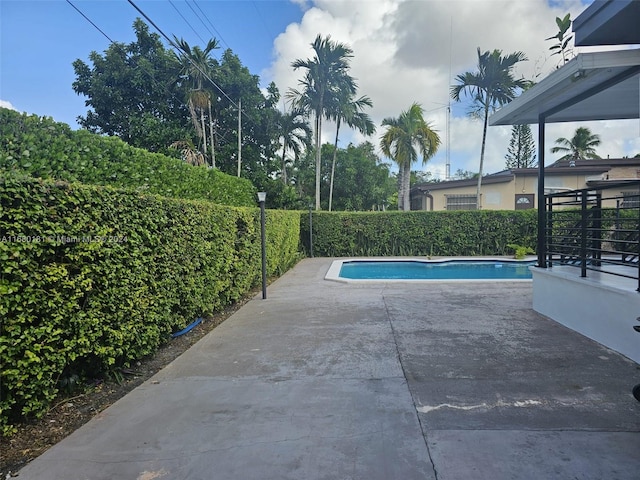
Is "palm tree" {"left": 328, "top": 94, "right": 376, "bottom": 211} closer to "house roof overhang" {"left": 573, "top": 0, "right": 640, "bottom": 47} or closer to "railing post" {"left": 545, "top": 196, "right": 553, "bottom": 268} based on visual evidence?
"railing post" {"left": 545, "top": 196, "right": 553, "bottom": 268}

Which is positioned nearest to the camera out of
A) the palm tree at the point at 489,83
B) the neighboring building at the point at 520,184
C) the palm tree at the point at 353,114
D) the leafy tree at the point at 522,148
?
the neighboring building at the point at 520,184

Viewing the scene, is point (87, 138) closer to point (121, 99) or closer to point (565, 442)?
point (565, 442)

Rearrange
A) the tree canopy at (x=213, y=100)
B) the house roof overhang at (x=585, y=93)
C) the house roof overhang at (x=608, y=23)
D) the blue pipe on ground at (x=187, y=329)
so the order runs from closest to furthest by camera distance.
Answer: the house roof overhang at (x=608, y=23), the house roof overhang at (x=585, y=93), the blue pipe on ground at (x=187, y=329), the tree canopy at (x=213, y=100)

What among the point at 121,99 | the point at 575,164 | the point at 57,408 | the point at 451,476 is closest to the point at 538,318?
the point at 451,476

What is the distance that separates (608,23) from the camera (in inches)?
125

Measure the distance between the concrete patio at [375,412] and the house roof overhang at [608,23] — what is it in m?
3.10

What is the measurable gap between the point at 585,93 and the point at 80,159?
7.21 metres

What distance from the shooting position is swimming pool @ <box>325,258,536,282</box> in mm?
12594

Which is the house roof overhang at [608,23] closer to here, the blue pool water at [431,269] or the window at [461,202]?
the blue pool water at [431,269]

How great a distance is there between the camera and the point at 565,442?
2398 mm

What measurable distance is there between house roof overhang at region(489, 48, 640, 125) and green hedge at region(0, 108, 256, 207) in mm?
5007

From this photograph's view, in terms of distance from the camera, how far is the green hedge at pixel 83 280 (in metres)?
2.46

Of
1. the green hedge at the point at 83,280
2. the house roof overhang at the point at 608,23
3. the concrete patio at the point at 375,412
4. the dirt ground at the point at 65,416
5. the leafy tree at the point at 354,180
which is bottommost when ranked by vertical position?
the dirt ground at the point at 65,416

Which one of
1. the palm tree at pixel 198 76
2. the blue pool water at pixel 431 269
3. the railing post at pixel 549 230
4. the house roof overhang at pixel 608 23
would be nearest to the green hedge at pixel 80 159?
the house roof overhang at pixel 608 23
